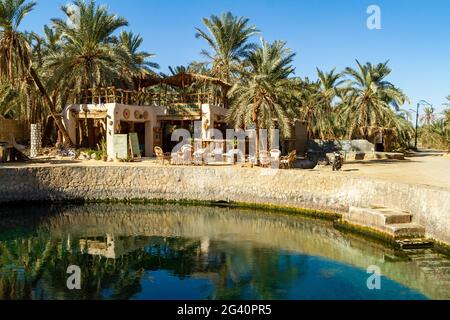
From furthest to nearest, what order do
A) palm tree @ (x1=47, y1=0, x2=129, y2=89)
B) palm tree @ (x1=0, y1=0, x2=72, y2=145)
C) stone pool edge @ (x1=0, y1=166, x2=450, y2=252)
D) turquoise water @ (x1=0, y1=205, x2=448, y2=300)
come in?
1. palm tree @ (x1=47, y1=0, x2=129, y2=89)
2. palm tree @ (x1=0, y1=0, x2=72, y2=145)
3. stone pool edge @ (x1=0, y1=166, x2=450, y2=252)
4. turquoise water @ (x1=0, y1=205, x2=448, y2=300)

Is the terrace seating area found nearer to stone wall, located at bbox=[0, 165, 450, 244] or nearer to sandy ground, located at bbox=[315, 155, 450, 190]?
stone wall, located at bbox=[0, 165, 450, 244]

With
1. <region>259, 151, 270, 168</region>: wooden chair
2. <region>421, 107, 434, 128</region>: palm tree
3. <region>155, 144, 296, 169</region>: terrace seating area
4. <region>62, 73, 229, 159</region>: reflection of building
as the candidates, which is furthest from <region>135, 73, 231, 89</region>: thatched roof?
<region>421, 107, 434, 128</region>: palm tree

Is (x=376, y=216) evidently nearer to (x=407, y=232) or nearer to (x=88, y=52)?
(x=407, y=232)

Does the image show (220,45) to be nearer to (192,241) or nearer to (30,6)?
(30,6)

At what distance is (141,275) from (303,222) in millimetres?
8541

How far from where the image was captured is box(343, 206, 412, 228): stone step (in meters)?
14.5

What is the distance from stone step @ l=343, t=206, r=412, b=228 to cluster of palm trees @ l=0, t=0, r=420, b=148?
6509 mm

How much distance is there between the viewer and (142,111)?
29.2 meters

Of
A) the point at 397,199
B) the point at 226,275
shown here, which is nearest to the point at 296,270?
the point at 226,275

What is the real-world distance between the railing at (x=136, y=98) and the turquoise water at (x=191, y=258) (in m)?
10.7

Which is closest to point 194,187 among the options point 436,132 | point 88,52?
point 88,52

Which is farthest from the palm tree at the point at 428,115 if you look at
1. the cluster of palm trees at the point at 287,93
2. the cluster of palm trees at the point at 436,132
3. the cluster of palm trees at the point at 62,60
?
the cluster of palm trees at the point at 62,60

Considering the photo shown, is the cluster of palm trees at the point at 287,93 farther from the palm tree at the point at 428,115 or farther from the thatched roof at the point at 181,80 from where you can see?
the palm tree at the point at 428,115

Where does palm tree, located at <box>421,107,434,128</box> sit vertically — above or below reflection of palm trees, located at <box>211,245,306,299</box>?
above
